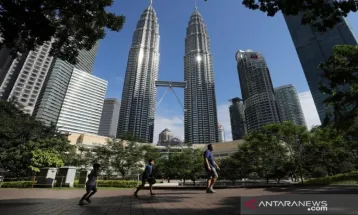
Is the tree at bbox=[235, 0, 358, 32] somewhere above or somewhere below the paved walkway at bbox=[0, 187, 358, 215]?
above

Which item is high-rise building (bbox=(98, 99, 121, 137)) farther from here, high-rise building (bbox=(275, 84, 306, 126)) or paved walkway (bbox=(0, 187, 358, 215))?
paved walkway (bbox=(0, 187, 358, 215))

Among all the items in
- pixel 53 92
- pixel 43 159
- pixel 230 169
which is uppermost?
pixel 53 92

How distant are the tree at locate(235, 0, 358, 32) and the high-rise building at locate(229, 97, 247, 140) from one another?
156 metres

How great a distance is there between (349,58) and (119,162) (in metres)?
26.4

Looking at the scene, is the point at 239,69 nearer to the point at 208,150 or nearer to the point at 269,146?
the point at 269,146

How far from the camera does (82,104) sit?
457 feet

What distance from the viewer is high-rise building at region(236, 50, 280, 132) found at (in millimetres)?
99562

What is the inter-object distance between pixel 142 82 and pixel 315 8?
129 m

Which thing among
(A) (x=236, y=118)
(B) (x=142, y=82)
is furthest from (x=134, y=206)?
(A) (x=236, y=118)

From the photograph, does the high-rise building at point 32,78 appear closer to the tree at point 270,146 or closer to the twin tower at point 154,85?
the twin tower at point 154,85

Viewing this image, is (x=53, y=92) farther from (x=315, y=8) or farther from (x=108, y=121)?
(x=315, y=8)

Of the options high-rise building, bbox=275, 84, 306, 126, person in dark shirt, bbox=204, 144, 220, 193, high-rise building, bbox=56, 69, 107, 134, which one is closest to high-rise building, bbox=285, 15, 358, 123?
high-rise building, bbox=275, 84, 306, 126

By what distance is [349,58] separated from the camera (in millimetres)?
10102

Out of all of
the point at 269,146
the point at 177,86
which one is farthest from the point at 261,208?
the point at 177,86
